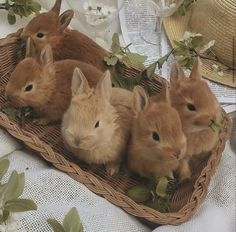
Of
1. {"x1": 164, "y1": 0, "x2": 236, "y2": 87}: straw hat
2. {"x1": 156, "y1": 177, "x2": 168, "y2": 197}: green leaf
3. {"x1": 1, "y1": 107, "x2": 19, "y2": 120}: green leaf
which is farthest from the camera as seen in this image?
{"x1": 164, "y1": 0, "x2": 236, "y2": 87}: straw hat

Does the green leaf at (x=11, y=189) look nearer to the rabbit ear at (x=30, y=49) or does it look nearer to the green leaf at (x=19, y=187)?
the green leaf at (x=19, y=187)

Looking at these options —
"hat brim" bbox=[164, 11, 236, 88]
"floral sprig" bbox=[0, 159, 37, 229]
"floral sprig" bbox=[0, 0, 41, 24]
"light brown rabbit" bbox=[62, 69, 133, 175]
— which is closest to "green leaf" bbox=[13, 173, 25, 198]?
"floral sprig" bbox=[0, 159, 37, 229]

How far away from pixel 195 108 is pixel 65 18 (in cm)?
37

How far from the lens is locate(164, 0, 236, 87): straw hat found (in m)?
1.27

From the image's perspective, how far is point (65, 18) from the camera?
3.62ft

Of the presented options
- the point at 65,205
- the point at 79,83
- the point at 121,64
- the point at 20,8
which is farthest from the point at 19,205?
the point at 20,8

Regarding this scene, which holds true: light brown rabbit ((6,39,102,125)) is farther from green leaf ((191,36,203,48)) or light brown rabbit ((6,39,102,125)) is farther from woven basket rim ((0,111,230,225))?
green leaf ((191,36,203,48))

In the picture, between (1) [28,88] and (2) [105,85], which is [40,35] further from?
(2) [105,85]

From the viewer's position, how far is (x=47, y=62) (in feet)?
3.22

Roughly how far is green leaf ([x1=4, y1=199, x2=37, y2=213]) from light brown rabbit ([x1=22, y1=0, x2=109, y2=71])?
0.45 metres

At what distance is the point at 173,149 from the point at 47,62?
305 millimetres

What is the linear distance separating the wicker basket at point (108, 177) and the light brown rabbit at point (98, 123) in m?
0.03

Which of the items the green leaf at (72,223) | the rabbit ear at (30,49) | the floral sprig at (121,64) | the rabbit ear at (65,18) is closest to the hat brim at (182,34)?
the floral sprig at (121,64)

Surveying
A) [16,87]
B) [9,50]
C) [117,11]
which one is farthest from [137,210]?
[117,11]
